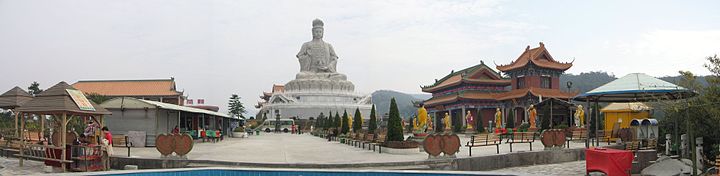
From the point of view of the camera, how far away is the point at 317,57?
7012 cm

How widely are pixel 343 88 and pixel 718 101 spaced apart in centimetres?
6205

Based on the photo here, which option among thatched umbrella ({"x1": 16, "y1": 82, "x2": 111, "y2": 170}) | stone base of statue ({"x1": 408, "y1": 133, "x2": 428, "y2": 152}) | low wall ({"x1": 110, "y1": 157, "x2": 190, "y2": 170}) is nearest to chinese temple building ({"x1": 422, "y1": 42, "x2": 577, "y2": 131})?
stone base of statue ({"x1": 408, "y1": 133, "x2": 428, "y2": 152})

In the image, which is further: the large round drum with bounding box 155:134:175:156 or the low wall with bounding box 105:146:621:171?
the large round drum with bounding box 155:134:175:156

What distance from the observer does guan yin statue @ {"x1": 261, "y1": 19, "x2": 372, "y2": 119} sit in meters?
69.0

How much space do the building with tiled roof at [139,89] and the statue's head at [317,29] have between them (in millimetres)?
16602

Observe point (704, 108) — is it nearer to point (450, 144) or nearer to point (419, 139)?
point (450, 144)

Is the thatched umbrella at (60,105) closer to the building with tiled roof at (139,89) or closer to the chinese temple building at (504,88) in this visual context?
the chinese temple building at (504,88)

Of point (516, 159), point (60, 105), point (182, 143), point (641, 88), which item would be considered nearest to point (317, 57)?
point (516, 159)

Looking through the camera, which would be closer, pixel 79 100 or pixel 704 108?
pixel 704 108

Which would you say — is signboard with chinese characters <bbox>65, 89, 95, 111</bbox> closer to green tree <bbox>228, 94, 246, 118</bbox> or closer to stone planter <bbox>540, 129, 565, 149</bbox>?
stone planter <bbox>540, 129, 565, 149</bbox>

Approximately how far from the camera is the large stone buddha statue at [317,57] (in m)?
70.1

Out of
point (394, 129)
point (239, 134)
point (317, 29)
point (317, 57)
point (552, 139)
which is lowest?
point (239, 134)

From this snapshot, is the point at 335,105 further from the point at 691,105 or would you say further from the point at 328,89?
the point at 691,105

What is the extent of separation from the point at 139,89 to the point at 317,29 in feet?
67.7
